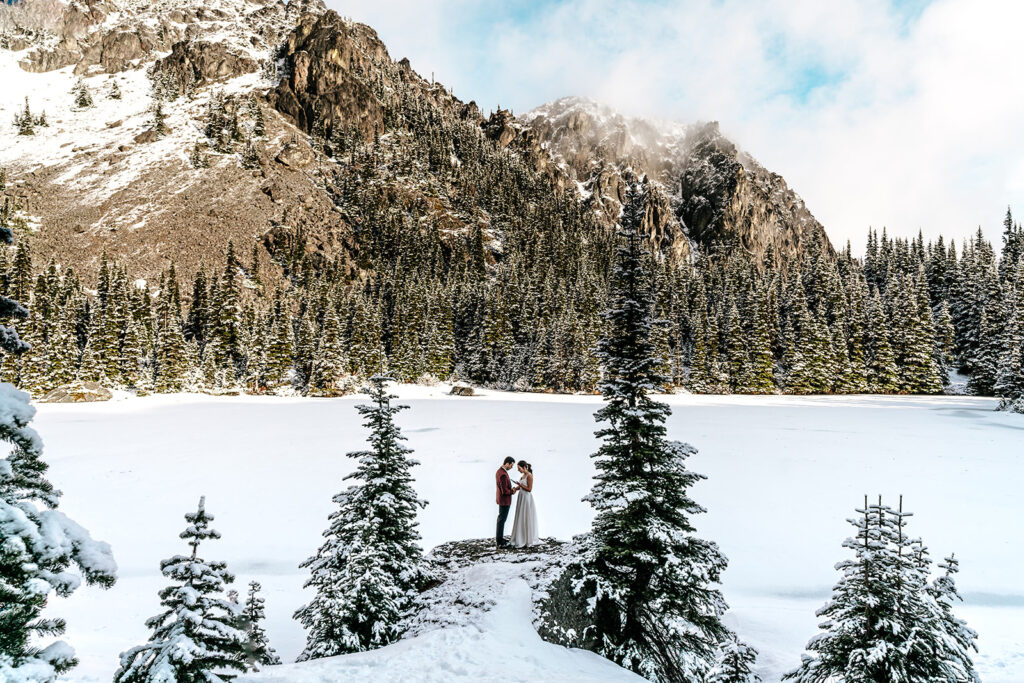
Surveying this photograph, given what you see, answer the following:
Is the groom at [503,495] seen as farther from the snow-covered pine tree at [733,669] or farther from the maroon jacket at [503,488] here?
the snow-covered pine tree at [733,669]

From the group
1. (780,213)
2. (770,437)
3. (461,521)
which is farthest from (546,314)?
(780,213)

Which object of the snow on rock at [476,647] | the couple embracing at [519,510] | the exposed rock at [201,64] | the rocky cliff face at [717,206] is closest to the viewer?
the snow on rock at [476,647]

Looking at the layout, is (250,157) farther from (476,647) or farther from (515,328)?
(476,647)

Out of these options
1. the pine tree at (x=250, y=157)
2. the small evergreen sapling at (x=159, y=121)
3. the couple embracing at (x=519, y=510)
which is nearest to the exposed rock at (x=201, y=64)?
the small evergreen sapling at (x=159, y=121)

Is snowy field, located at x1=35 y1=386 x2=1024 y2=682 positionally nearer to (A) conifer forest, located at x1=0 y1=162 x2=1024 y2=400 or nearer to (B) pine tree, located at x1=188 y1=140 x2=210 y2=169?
(A) conifer forest, located at x1=0 y1=162 x2=1024 y2=400

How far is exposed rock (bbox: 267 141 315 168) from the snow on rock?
126 meters

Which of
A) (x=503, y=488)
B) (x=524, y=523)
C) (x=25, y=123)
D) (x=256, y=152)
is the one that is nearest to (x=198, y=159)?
(x=256, y=152)

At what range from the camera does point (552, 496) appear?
16734mm

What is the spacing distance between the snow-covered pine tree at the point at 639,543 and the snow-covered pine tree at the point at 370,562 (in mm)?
2715

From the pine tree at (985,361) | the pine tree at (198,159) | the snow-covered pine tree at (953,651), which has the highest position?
the pine tree at (198,159)

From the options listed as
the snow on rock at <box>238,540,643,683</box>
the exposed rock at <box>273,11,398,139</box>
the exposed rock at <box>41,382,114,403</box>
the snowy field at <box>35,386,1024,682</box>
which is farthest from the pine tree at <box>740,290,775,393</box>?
the exposed rock at <box>273,11,398,139</box>

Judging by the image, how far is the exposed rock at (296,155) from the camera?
4596 inches

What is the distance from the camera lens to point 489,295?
7894 centimetres

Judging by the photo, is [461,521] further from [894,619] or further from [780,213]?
[780,213]
